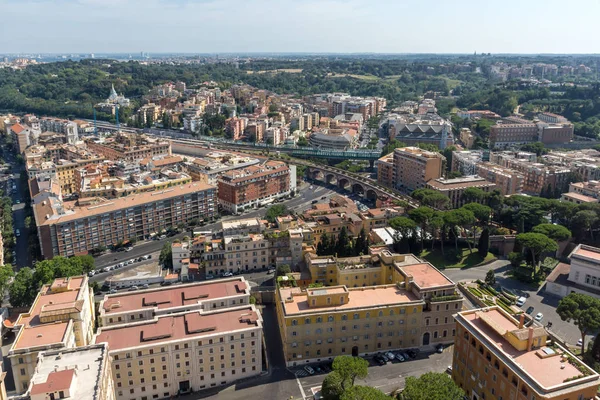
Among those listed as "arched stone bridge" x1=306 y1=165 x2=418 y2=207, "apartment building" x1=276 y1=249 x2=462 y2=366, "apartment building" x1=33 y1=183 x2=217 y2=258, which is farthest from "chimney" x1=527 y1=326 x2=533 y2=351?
"apartment building" x1=33 y1=183 x2=217 y2=258

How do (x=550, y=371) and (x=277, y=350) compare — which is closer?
(x=550, y=371)

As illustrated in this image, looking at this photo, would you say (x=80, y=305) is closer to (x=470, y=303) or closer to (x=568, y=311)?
(x=470, y=303)

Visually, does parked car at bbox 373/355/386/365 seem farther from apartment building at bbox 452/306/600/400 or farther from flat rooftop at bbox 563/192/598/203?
flat rooftop at bbox 563/192/598/203

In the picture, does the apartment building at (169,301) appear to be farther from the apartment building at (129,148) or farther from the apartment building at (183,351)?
the apartment building at (129,148)

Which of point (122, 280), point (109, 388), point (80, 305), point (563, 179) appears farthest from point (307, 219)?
point (563, 179)

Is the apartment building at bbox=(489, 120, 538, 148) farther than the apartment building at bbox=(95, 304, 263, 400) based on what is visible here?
Yes

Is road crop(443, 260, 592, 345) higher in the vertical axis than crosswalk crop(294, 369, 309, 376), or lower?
higher
